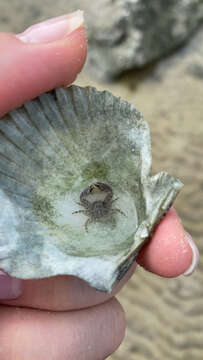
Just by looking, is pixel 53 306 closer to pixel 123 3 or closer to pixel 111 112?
pixel 111 112

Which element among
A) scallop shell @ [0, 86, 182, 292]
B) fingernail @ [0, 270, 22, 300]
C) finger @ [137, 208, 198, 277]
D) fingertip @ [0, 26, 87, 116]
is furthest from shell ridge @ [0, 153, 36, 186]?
finger @ [137, 208, 198, 277]

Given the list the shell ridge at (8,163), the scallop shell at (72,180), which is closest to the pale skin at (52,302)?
the scallop shell at (72,180)

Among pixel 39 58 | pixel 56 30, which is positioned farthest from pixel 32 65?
pixel 56 30

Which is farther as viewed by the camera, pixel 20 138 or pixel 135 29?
pixel 135 29

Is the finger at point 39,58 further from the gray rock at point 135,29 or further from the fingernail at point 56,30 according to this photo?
the gray rock at point 135,29

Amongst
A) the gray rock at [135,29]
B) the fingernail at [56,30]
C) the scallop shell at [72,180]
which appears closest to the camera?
the scallop shell at [72,180]

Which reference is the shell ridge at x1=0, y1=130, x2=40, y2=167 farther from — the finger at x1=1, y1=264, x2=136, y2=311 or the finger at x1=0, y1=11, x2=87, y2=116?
the finger at x1=1, y1=264, x2=136, y2=311

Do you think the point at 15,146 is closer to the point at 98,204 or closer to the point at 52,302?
the point at 98,204
